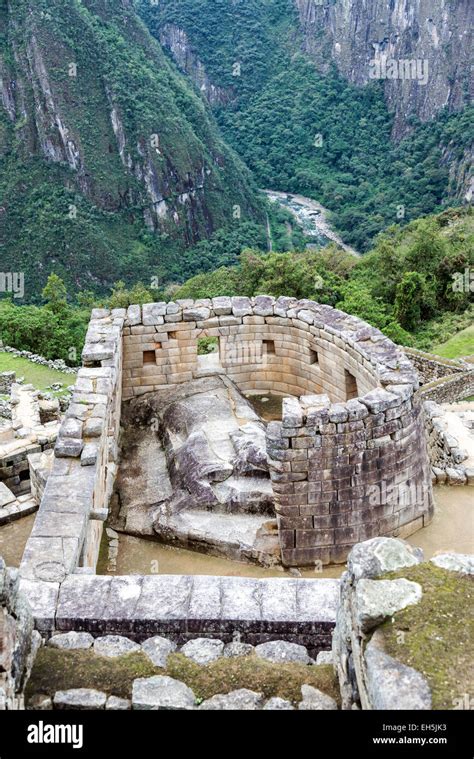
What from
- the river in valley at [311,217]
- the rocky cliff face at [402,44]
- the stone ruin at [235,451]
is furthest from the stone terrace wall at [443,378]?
the rocky cliff face at [402,44]

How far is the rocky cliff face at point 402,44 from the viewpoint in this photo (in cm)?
10856

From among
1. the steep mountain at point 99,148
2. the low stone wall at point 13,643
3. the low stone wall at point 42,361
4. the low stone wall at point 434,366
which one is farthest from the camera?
the steep mountain at point 99,148

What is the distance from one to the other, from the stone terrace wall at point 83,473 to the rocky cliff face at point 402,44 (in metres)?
109

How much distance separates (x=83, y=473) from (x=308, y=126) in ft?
399

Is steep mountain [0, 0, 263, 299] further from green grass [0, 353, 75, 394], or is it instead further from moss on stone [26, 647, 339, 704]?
moss on stone [26, 647, 339, 704]

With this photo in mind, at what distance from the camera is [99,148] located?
106938mm

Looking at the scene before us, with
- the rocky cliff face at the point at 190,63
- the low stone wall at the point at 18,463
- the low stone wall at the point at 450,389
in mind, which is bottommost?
the low stone wall at the point at 450,389

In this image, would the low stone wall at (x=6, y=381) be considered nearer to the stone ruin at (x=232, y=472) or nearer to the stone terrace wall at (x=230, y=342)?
the stone ruin at (x=232, y=472)

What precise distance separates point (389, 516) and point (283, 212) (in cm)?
9851

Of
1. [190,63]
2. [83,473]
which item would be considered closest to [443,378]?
[83,473]

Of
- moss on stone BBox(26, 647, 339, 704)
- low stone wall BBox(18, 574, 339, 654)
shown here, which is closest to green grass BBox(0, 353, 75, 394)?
low stone wall BBox(18, 574, 339, 654)

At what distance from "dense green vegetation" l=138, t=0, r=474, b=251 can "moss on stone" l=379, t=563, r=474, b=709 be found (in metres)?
77.9

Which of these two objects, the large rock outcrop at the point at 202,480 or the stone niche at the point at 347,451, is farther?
the large rock outcrop at the point at 202,480

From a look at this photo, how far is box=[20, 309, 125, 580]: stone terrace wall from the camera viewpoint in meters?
6.51
